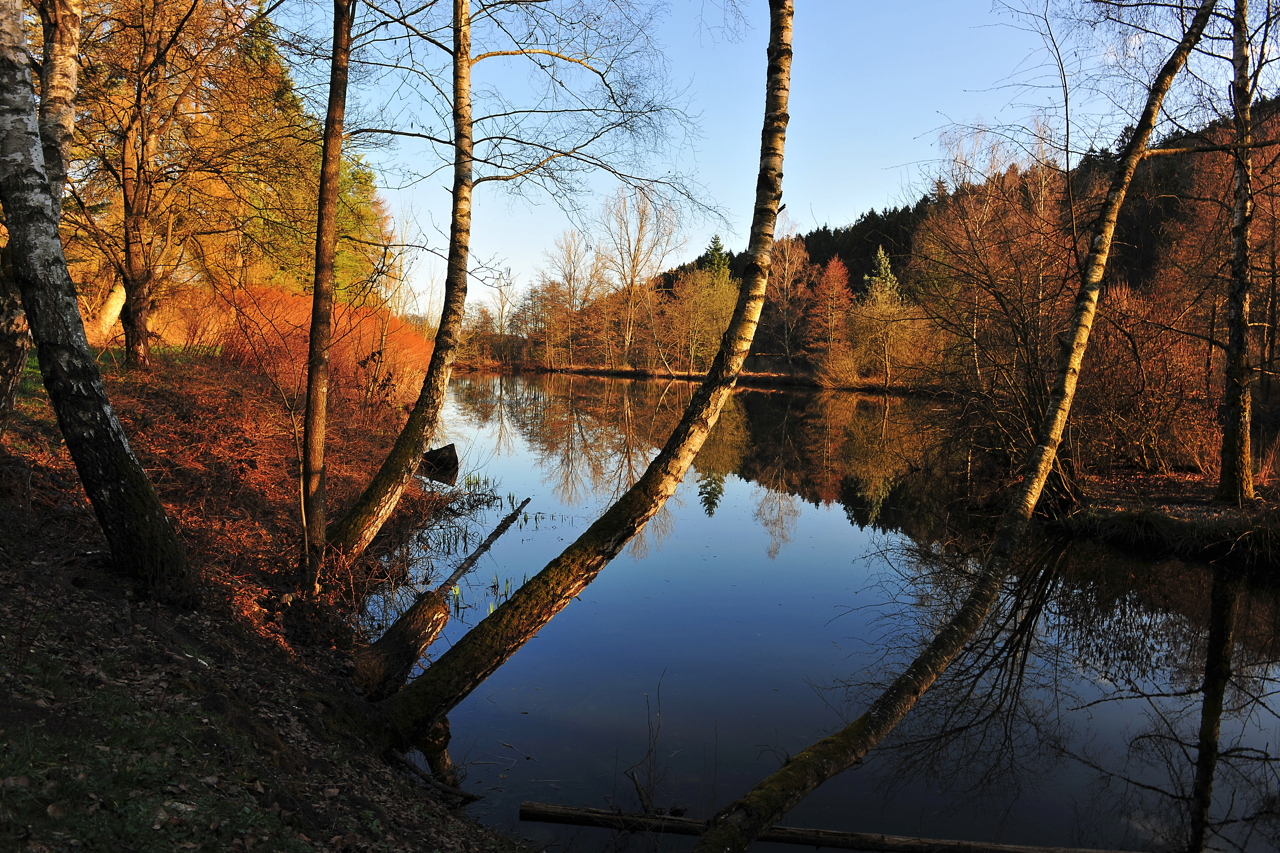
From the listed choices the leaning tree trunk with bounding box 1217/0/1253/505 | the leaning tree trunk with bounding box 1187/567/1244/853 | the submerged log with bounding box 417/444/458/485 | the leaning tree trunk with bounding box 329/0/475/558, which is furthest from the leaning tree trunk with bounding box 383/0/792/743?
the submerged log with bounding box 417/444/458/485

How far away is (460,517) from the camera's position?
39.7ft

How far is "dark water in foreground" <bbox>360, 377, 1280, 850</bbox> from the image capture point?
4.82 metres

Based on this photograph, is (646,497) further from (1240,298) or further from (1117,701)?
(1240,298)

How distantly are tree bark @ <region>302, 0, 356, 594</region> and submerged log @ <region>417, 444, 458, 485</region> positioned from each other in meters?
7.60

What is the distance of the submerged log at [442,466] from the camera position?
14479 mm

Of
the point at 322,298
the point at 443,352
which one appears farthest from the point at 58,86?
the point at 443,352

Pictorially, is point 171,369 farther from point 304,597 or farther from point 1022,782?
point 1022,782

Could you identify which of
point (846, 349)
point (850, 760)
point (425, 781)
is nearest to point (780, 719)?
point (850, 760)

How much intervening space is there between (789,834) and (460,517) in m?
9.01

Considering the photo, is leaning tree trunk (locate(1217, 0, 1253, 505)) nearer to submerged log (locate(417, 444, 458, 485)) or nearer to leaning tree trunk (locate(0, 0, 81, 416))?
leaning tree trunk (locate(0, 0, 81, 416))

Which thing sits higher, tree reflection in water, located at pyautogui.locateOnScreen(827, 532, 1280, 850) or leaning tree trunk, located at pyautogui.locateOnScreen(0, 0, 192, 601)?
leaning tree trunk, located at pyautogui.locateOnScreen(0, 0, 192, 601)

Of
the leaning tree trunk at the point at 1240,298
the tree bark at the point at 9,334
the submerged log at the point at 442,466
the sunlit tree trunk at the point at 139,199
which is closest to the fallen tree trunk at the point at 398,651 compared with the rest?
the tree bark at the point at 9,334

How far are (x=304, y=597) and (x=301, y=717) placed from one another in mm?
2478

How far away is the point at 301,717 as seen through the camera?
161 inches
